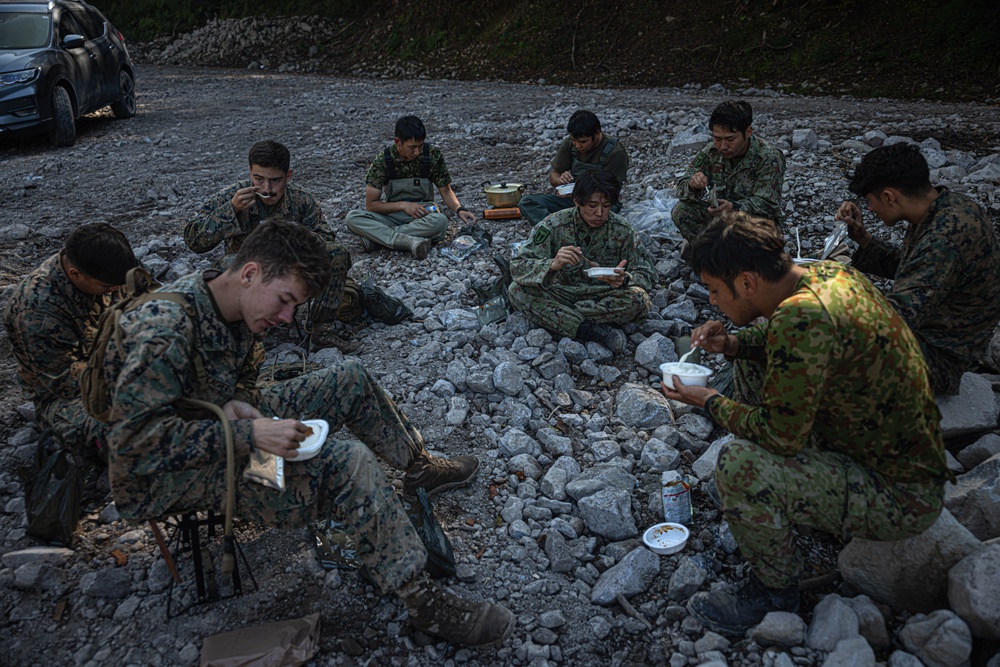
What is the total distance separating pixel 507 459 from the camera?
406 cm

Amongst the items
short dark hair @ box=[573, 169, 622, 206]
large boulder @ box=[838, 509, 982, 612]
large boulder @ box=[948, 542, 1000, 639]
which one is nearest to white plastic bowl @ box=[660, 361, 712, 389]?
large boulder @ box=[838, 509, 982, 612]

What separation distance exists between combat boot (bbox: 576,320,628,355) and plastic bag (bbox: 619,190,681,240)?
1.69 metres

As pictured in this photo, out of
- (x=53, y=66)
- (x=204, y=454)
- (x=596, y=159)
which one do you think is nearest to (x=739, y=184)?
(x=596, y=159)

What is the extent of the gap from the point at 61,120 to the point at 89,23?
7.81ft

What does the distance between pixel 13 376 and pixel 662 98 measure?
9.93 m

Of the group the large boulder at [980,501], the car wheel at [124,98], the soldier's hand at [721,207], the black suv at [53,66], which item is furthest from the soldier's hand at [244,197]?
the car wheel at [124,98]

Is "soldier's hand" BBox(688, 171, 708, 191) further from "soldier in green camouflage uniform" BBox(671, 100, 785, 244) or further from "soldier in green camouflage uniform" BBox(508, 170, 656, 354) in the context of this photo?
"soldier in green camouflage uniform" BBox(508, 170, 656, 354)

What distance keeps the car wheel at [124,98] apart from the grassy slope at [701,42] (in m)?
7.02

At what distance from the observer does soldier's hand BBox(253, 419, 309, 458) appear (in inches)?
101

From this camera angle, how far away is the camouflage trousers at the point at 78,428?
366cm

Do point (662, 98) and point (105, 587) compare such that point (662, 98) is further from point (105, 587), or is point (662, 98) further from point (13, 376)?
point (105, 587)

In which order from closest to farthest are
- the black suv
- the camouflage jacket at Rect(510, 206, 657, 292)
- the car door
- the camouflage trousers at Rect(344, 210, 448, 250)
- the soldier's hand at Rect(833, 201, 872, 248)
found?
the soldier's hand at Rect(833, 201, 872, 248) < the camouflage jacket at Rect(510, 206, 657, 292) < the camouflage trousers at Rect(344, 210, 448, 250) < the black suv < the car door

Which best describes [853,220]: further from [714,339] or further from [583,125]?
[583,125]

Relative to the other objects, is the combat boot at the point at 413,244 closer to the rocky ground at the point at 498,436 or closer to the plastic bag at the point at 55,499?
the rocky ground at the point at 498,436
